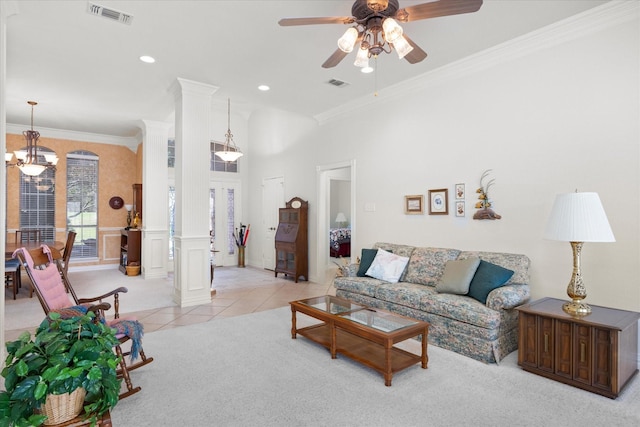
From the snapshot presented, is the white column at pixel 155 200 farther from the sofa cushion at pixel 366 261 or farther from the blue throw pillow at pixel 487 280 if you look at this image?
the blue throw pillow at pixel 487 280

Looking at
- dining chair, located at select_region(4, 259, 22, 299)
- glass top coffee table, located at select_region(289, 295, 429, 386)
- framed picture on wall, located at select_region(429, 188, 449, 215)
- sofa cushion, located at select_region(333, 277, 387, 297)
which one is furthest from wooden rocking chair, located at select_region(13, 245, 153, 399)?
framed picture on wall, located at select_region(429, 188, 449, 215)

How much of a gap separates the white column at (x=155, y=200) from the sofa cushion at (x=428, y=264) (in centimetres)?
520

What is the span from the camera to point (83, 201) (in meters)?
7.99

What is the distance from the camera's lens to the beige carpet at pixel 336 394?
2.24 metres

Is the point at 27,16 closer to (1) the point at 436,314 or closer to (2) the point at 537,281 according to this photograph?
(1) the point at 436,314

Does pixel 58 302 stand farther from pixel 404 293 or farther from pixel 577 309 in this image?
pixel 577 309

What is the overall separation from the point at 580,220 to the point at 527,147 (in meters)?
1.18

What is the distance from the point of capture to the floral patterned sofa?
3070mm

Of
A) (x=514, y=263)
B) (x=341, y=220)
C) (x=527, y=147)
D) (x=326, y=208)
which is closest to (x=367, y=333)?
(x=514, y=263)

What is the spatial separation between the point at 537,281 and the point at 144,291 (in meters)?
5.64

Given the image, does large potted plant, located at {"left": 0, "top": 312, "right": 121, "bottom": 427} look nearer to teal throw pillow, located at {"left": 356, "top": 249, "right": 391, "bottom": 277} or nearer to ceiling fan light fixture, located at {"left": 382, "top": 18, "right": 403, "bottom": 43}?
ceiling fan light fixture, located at {"left": 382, "top": 18, "right": 403, "bottom": 43}

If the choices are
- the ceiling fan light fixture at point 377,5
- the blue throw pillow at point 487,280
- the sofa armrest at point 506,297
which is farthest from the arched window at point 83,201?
the sofa armrest at point 506,297

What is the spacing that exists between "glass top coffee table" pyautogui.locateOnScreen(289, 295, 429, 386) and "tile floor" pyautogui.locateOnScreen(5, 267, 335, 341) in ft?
4.71

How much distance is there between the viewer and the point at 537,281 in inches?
137
